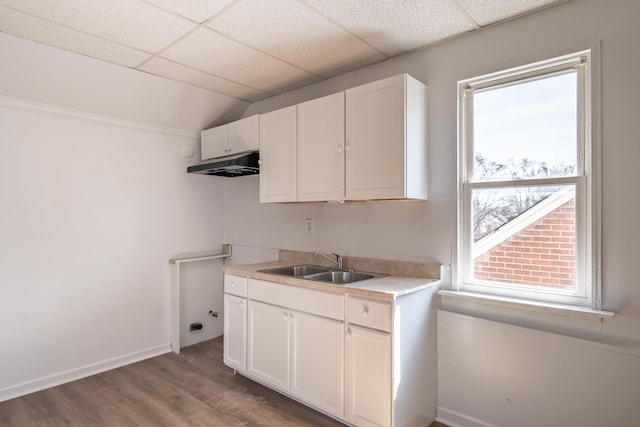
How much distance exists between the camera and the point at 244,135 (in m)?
3.27

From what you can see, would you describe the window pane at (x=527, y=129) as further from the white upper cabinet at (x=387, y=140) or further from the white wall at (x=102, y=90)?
the white wall at (x=102, y=90)

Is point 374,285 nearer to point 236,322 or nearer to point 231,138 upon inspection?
point 236,322

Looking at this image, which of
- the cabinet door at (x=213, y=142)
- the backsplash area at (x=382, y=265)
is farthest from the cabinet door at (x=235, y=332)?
the cabinet door at (x=213, y=142)

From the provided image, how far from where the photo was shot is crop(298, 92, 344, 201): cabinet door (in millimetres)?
2578

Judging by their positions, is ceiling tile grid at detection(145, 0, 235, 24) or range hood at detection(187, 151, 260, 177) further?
range hood at detection(187, 151, 260, 177)

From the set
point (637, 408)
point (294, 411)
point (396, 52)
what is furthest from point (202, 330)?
point (637, 408)

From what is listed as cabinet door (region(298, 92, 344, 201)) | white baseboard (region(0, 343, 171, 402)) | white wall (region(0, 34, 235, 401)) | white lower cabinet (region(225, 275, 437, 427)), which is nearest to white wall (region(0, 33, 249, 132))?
white wall (region(0, 34, 235, 401))

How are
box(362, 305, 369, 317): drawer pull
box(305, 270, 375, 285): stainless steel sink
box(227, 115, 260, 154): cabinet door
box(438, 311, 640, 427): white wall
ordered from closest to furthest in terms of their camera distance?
box(438, 311, 640, 427): white wall < box(362, 305, 369, 317): drawer pull < box(305, 270, 375, 285): stainless steel sink < box(227, 115, 260, 154): cabinet door

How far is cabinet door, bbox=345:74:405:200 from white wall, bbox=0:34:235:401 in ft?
5.50

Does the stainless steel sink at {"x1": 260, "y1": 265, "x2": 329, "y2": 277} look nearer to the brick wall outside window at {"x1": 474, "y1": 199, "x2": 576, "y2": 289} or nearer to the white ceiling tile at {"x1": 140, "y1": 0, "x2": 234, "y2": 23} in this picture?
the brick wall outside window at {"x1": 474, "y1": 199, "x2": 576, "y2": 289}

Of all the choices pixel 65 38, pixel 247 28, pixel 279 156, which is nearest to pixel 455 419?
Result: pixel 279 156

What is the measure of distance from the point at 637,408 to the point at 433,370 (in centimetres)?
101

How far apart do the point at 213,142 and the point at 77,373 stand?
7.56 feet

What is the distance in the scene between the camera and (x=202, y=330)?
3863 mm
